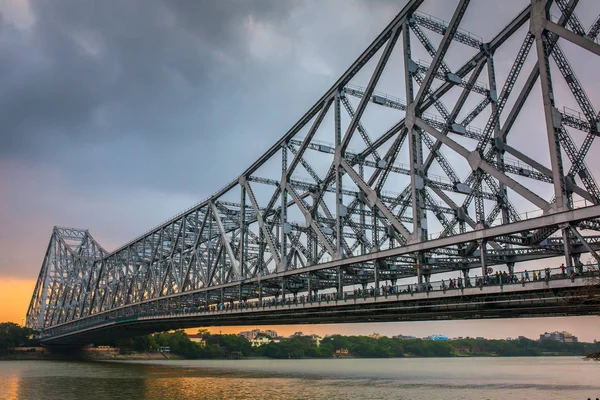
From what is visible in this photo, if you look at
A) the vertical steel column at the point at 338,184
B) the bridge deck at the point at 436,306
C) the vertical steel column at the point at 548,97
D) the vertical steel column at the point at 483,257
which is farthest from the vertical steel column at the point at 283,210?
the vertical steel column at the point at 548,97

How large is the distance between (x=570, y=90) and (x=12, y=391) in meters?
53.5

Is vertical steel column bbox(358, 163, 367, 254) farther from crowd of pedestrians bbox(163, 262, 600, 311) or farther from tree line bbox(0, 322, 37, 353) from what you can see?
tree line bbox(0, 322, 37, 353)

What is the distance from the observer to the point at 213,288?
241 ft

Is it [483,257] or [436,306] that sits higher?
[483,257]

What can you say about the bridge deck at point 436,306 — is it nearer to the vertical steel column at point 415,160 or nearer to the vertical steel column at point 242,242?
the vertical steel column at point 415,160

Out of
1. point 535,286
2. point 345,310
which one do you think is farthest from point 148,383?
point 535,286

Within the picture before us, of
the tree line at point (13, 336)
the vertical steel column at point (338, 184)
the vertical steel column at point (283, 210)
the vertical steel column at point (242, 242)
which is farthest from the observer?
the tree line at point (13, 336)

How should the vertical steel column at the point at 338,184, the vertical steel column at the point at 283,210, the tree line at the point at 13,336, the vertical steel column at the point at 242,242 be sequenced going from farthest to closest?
the tree line at the point at 13,336, the vertical steel column at the point at 242,242, the vertical steel column at the point at 283,210, the vertical steel column at the point at 338,184

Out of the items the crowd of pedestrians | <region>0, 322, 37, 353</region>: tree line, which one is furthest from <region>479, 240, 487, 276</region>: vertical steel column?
<region>0, 322, 37, 353</region>: tree line

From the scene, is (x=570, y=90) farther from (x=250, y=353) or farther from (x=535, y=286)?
(x=250, y=353)

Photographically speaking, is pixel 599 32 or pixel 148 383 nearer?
pixel 599 32

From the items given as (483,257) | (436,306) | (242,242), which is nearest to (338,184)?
(436,306)

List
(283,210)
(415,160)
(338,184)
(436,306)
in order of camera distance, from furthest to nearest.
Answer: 1. (283,210)
2. (338,184)
3. (415,160)
4. (436,306)

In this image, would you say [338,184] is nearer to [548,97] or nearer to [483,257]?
[483,257]
